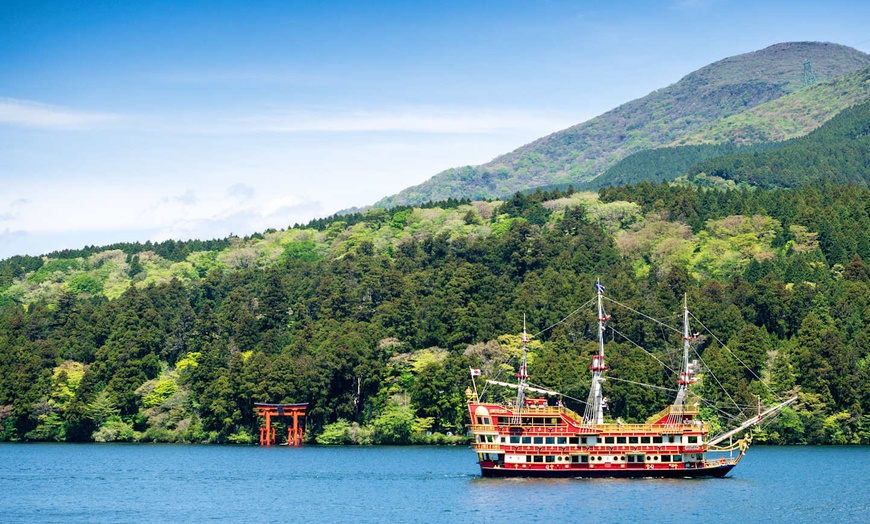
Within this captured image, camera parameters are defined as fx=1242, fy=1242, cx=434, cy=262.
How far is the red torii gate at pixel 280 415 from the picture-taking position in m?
115

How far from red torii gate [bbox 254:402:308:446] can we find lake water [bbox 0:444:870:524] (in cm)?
1403

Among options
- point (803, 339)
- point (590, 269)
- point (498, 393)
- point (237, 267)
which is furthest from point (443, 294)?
point (237, 267)

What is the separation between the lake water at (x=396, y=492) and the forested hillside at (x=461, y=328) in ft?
41.8

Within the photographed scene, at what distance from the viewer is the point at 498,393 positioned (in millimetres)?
109000

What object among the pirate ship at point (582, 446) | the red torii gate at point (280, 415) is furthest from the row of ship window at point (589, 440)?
the red torii gate at point (280, 415)

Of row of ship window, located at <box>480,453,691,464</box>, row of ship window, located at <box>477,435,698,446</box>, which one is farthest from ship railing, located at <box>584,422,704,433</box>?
row of ship window, located at <box>480,453,691,464</box>

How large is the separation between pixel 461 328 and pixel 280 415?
1981 centimetres

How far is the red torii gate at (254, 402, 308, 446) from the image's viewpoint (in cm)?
11544

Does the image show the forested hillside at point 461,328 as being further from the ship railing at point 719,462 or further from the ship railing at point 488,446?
the ship railing at point 488,446

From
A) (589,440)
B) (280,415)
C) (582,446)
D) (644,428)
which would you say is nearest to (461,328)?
(280,415)

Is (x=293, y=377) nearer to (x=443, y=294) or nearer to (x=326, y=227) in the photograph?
(x=443, y=294)

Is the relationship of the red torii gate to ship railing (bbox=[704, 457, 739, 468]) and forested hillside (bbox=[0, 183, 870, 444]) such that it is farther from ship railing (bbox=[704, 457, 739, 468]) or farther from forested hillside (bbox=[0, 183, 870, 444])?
ship railing (bbox=[704, 457, 739, 468])

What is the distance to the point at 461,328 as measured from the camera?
4835 inches

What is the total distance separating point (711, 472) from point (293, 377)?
4628 centimetres
